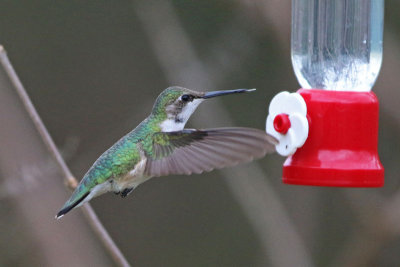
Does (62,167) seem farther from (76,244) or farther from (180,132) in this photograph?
(76,244)

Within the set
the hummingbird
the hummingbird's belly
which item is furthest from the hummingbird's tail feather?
the hummingbird's belly

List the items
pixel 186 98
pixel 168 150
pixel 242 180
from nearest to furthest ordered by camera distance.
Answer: pixel 168 150 → pixel 186 98 → pixel 242 180

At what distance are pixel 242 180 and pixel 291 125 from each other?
96.0 inches

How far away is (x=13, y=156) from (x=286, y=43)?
1.94m

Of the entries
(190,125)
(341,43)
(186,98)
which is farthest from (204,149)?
(190,125)

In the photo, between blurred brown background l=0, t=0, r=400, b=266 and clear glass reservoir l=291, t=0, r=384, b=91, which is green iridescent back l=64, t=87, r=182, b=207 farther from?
blurred brown background l=0, t=0, r=400, b=266

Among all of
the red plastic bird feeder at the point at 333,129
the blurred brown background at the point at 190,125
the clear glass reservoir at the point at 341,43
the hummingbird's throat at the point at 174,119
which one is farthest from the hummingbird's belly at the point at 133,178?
the blurred brown background at the point at 190,125

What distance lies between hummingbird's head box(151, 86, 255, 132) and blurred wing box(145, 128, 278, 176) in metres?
0.09

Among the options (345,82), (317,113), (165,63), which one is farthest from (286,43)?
(317,113)

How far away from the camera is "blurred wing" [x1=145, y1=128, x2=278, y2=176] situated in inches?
123

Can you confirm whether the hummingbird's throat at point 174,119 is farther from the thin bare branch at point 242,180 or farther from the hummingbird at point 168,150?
the thin bare branch at point 242,180

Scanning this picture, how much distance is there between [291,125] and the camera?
3.42m

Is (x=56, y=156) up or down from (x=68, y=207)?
up

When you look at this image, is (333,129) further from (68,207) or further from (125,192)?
(68,207)
